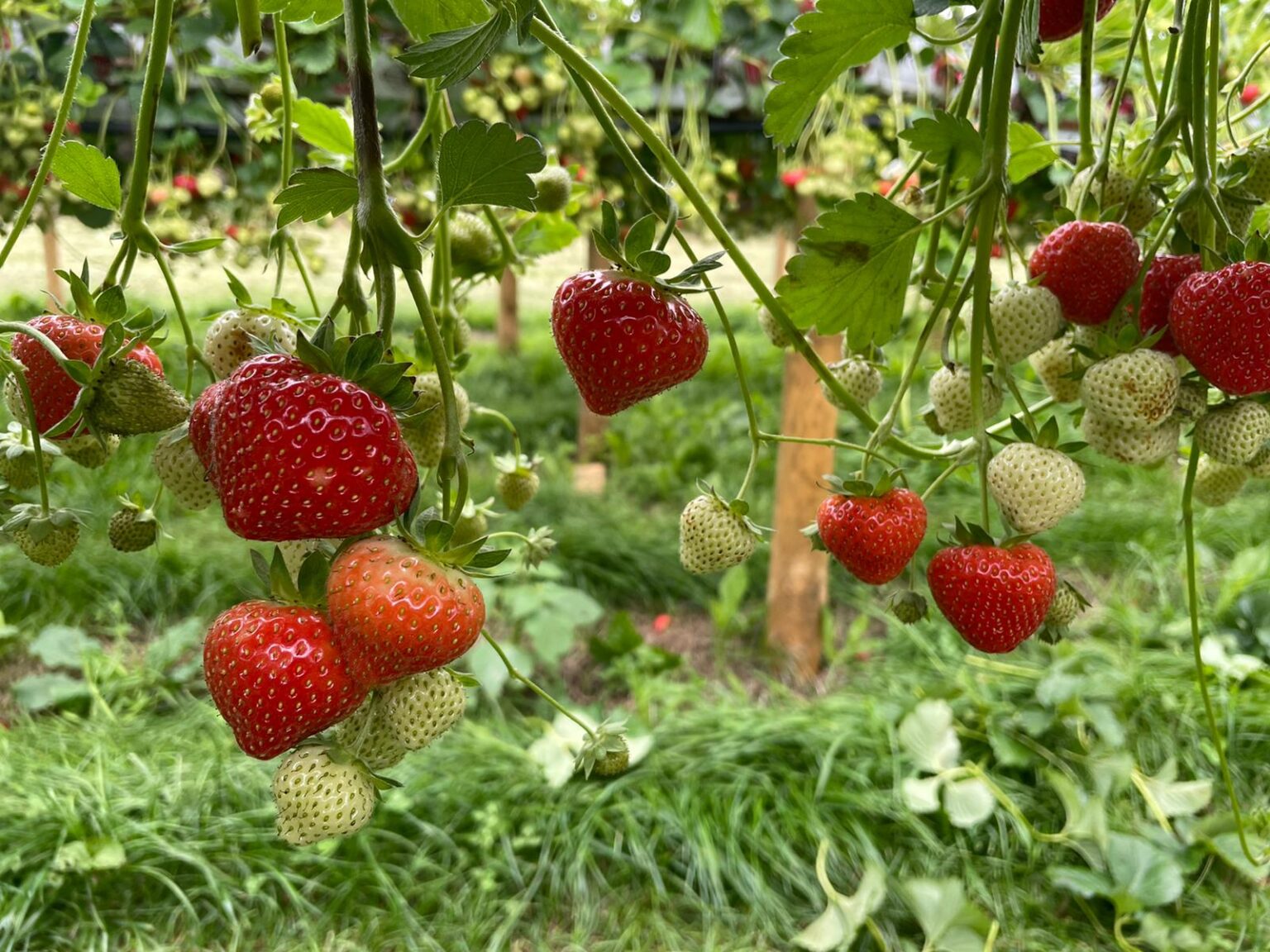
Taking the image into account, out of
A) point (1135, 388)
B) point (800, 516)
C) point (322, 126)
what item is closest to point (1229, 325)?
point (1135, 388)

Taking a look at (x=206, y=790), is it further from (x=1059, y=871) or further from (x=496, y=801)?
(x=1059, y=871)

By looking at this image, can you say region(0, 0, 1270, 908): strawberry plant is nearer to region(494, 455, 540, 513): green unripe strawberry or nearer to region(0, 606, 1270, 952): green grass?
region(494, 455, 540, 513): green unripe strawberry

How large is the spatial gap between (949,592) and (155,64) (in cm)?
41

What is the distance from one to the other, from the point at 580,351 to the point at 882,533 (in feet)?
0.58

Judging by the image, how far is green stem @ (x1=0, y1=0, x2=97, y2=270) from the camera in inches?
15.3

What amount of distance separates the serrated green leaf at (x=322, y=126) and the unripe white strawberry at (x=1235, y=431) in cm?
46

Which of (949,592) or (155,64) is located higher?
(155,64)

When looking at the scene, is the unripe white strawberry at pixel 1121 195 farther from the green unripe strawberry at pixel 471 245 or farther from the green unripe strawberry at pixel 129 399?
the green unripe strawberry at pixel 129 399

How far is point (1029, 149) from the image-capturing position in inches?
22.5

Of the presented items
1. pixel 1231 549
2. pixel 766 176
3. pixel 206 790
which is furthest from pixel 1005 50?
pixel 1231 549

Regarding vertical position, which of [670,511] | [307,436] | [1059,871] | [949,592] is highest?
[307,436]

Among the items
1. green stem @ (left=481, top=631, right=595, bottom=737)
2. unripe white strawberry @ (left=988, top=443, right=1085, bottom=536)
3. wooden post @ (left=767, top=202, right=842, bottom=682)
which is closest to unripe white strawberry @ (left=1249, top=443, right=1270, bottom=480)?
unripe white strawberry @ (left=988, top=443, right=1085, bottom=536)

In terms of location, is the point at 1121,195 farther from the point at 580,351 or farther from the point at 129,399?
the point at 129,399

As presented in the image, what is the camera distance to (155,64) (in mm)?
364
